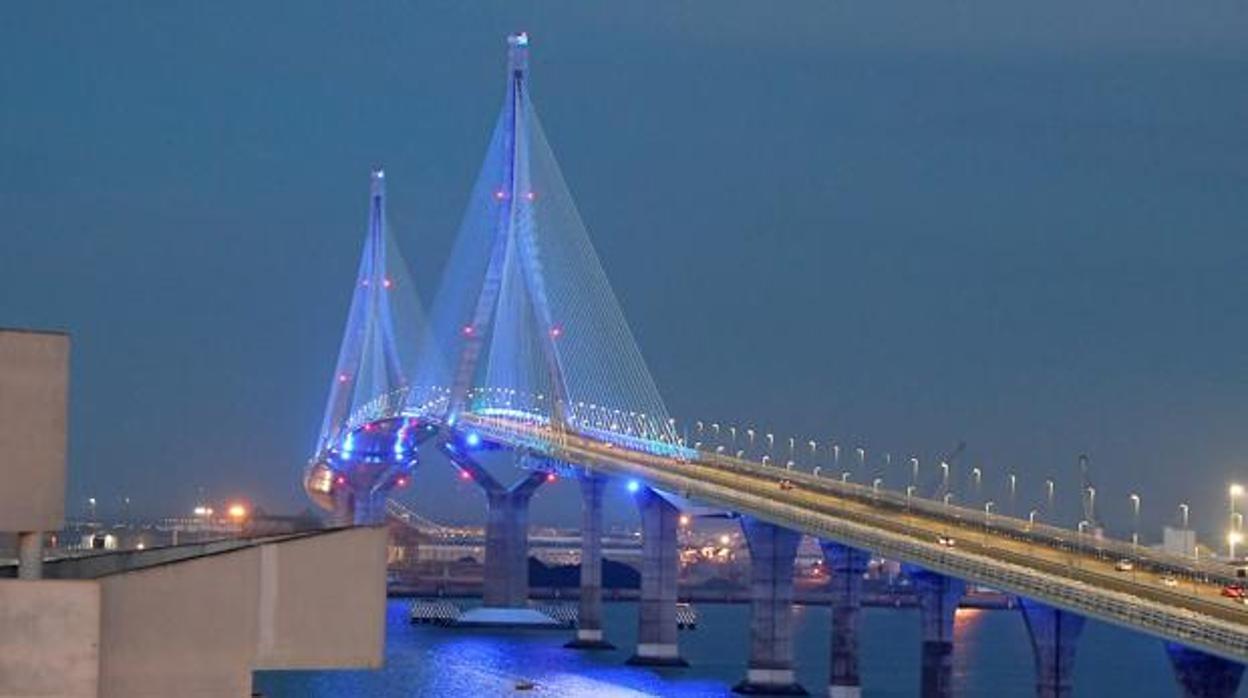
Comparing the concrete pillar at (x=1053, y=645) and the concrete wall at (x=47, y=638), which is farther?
the concrete pillar at (x=1053, y=645)

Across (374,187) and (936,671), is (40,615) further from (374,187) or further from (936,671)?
(374,187)

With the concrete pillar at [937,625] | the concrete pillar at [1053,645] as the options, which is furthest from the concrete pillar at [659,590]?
the concrete pillar at [1053,645]

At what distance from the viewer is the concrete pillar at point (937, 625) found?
92688 mm

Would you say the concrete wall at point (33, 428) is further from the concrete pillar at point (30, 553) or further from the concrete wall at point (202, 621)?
the concrete wall at point (202, 621)

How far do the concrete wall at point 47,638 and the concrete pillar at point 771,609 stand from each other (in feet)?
306

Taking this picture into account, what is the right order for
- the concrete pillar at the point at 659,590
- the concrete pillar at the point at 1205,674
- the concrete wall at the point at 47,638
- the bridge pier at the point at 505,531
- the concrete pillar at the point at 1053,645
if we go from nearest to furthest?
1. the concrete wall at the point at 47,638
2. the concrete pillar at the point at 1205,674
3. the concrete pillar at the point at 1053,645
4. the concrete pillar at the point at 659,590
5. the bridge pier at the point at 505,531

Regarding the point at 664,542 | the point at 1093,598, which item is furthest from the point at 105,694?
the point at 664,542

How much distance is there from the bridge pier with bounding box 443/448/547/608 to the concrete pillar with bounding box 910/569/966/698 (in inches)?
2691

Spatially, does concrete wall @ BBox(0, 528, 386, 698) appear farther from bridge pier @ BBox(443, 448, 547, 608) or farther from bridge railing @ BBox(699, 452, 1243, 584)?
bridge pier @ BBox(443, 448, 547, 608)

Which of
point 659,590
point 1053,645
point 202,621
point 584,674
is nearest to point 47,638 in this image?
point 202,621

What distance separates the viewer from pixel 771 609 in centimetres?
10800

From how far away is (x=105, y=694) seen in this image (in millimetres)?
12914

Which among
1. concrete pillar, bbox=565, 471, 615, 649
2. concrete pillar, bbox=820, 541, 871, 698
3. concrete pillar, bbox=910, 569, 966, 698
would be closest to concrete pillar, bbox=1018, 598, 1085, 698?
concrete pillar, bbox=910, 569, 966, 698

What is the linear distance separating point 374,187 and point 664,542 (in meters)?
80.2
